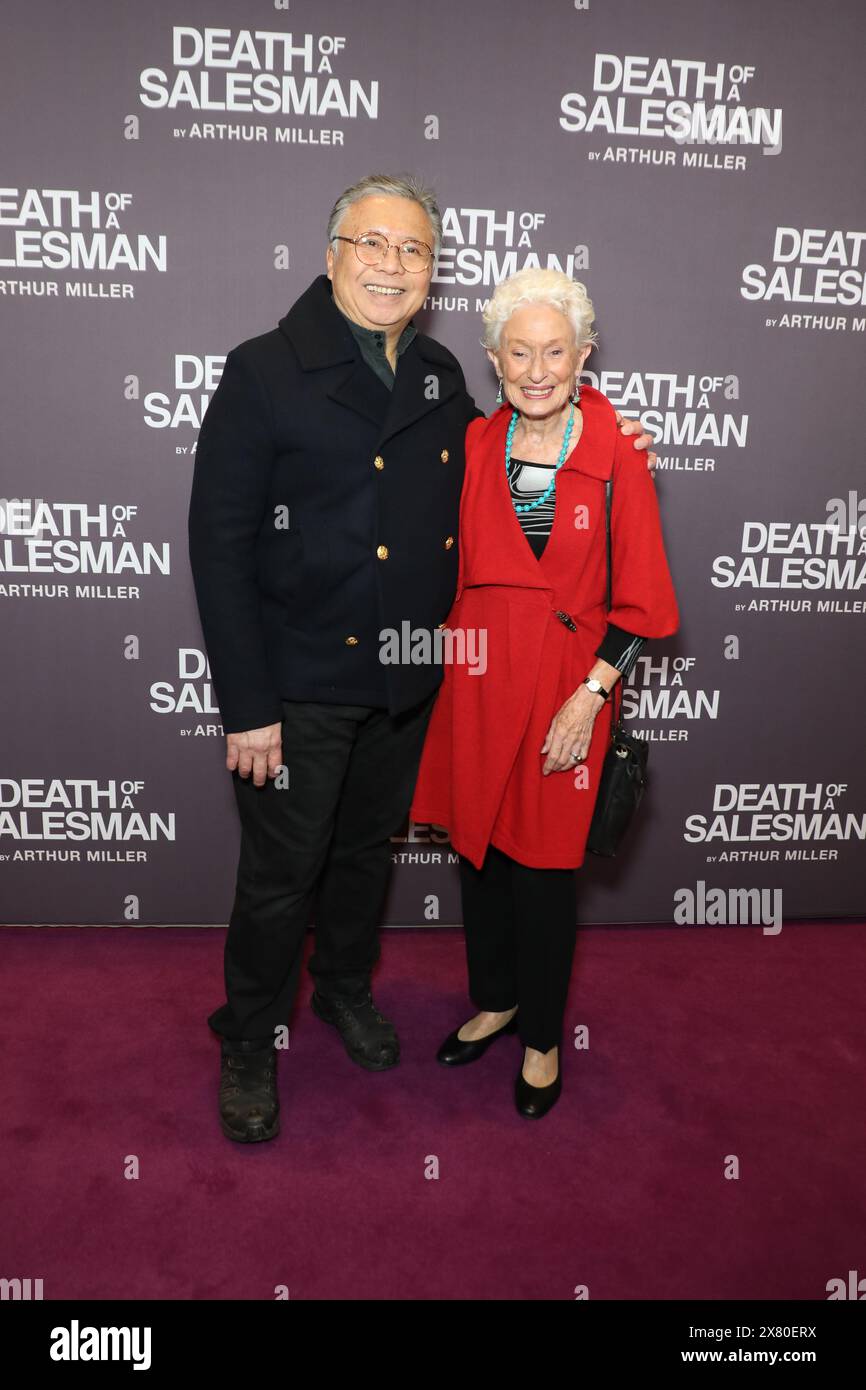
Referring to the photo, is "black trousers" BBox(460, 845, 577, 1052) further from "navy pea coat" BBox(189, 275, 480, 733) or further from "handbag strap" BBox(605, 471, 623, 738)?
"navy pea coat" BBox(189, 275, 480, 733)

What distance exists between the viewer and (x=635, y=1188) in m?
2.04

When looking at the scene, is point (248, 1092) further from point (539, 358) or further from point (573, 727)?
point (539, 358)

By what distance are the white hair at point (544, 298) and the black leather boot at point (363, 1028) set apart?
1631 mm

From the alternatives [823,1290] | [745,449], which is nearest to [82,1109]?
[823,1290]

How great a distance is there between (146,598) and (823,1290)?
2272 millimetres

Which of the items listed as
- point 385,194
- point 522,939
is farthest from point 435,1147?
point 385,194

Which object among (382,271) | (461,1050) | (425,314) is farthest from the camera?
(425,314)

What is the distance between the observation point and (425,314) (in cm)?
262

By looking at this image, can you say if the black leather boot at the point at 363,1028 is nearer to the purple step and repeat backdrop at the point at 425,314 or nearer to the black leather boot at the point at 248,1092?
the black leather boot at the point at 248,1092

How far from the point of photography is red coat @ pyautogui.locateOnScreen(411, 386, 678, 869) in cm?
195

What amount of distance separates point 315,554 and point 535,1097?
4.35 ft

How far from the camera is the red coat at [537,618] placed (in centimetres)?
195

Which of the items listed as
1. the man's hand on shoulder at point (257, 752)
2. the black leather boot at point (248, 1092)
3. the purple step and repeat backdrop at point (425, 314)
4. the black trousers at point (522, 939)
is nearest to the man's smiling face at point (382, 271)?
the purple step and repeat backdrop at point (425, 314)

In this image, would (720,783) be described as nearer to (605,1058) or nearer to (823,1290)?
(605,1058)
